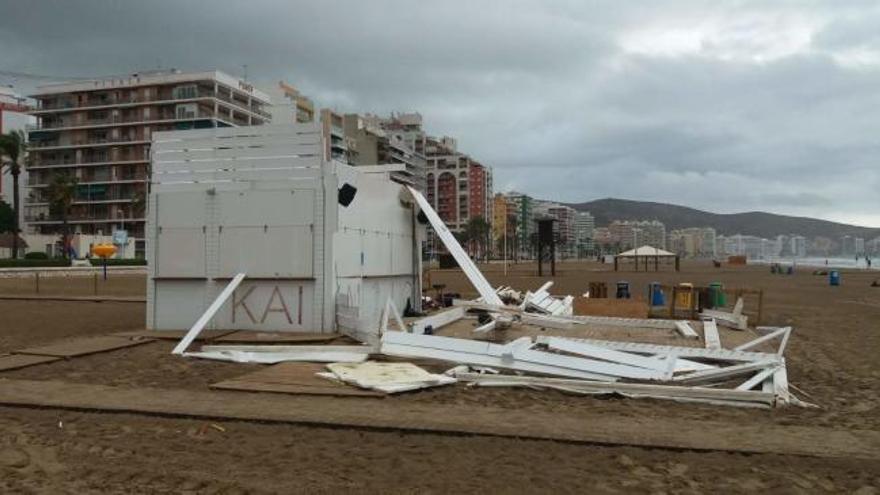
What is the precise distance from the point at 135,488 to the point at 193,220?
954 centimetres

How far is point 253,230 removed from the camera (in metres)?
13.9

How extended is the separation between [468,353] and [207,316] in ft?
16.0

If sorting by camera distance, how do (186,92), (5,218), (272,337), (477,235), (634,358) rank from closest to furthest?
(634,358), (272,337), (5,218), (186,92), (477,235)

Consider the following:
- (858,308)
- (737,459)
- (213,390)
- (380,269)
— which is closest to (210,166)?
(380,269)

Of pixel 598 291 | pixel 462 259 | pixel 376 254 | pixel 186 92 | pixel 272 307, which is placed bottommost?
pixel 598 291

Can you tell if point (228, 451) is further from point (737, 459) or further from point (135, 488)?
point (737, 459)

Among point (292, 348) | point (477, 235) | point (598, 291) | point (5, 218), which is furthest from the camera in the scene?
point (477, 235)

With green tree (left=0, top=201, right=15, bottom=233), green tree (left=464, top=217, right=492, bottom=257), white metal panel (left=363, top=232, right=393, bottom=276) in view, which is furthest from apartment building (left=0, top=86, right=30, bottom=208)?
white metal panel (left=363, top=232, right=393, bottom=276)

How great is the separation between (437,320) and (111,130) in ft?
323

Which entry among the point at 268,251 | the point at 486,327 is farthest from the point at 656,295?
the point at 268,251

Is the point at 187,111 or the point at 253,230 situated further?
the point at 187,111

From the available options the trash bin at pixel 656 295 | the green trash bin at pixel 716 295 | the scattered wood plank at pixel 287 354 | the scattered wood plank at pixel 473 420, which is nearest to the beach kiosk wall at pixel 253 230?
the scattered wood plank at pixel 287 354

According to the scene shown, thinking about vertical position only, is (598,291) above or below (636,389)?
above

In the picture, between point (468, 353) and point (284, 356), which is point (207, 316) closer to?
point (284, 356)
